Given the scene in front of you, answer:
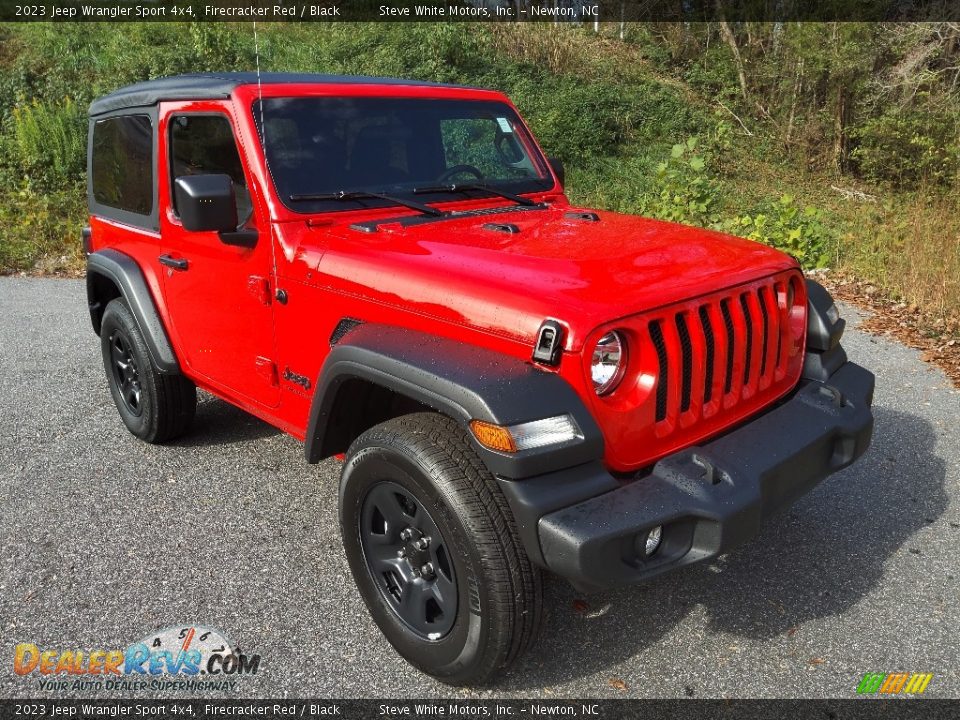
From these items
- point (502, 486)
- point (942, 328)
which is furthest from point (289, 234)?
point (942, 328)

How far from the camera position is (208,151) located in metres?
3.39

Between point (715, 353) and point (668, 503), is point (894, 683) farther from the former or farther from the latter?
point (715, 353)

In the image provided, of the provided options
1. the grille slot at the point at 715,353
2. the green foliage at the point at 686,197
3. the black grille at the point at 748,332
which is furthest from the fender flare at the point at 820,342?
the green foliage at the point at 686,197

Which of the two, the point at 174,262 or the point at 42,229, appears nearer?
the point at 174,262

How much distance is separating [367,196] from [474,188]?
1.82ft

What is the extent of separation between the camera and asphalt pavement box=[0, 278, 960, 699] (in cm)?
261

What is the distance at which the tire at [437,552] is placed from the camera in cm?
217

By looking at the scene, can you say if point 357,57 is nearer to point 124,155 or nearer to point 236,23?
point 236,23

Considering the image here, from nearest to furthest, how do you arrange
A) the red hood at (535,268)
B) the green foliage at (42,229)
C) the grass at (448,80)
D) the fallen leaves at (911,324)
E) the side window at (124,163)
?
the red hood at (535,268) → the side window at (124,163) → the fallen leaves at (911,324) → the green foliage at (42,229) → the grass at (448,80)

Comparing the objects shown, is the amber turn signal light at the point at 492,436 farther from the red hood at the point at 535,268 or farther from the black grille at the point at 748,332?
the black grille at the point at 748,332

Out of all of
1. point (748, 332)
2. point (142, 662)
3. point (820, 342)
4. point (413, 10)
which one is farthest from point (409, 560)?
point (413, 10)

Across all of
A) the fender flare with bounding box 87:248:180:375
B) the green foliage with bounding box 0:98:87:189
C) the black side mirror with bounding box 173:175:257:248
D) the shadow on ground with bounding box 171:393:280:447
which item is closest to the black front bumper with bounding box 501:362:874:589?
the black side mirror with bounding box 173:175:257:248

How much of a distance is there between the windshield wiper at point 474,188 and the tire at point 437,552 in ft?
4.39

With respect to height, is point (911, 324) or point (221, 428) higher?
point (911, 324)
